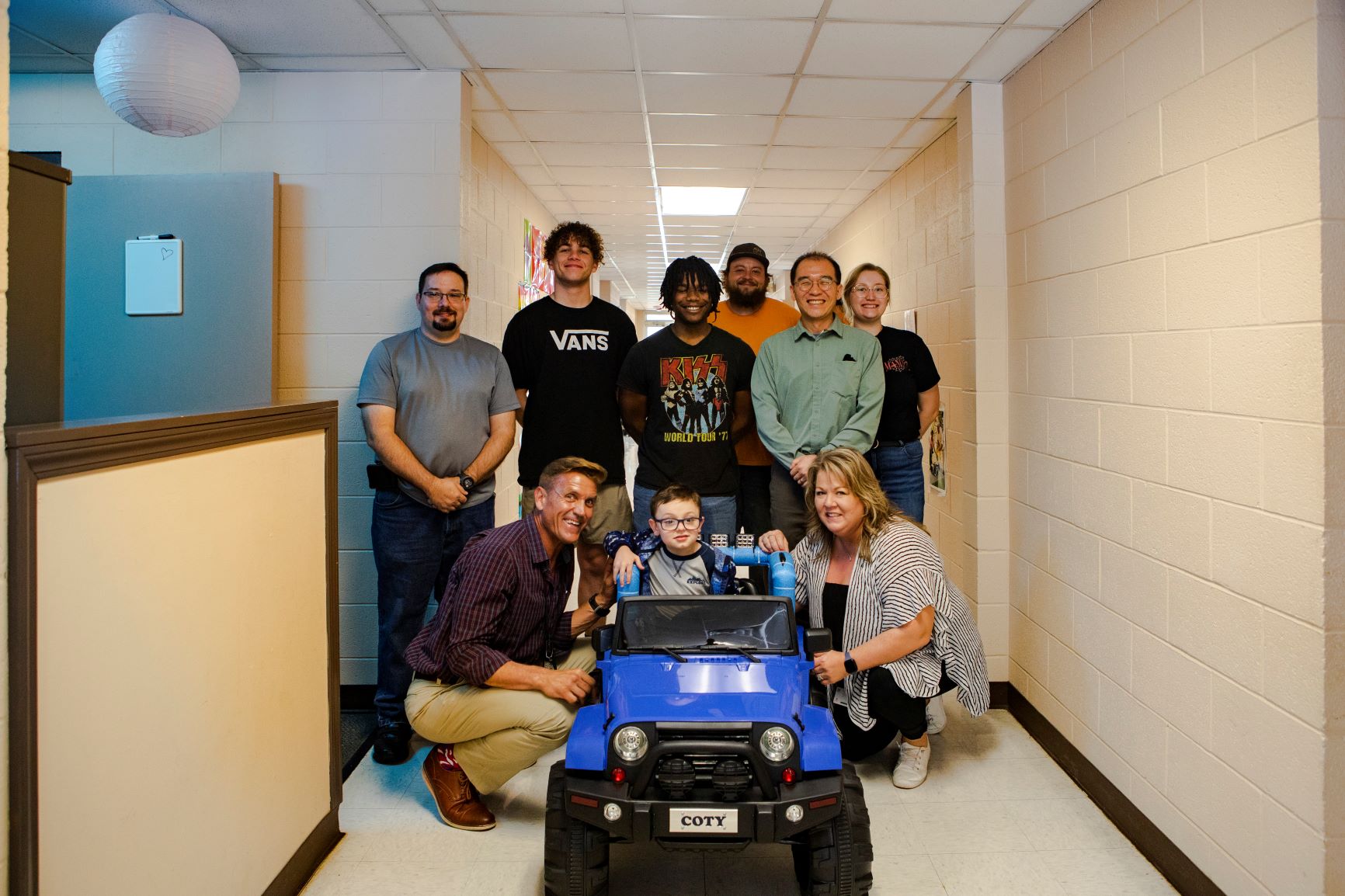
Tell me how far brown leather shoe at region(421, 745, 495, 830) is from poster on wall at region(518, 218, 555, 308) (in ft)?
10.8

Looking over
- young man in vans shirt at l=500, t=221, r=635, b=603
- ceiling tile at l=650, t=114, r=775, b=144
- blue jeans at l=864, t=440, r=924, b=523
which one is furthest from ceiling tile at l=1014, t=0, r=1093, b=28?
young man in vans shirt at l=500, t=221, r=635, b=603

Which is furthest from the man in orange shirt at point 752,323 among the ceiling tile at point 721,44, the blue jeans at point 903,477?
the ceiling tile at point 721,44

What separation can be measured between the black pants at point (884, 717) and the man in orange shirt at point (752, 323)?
801 millimetres

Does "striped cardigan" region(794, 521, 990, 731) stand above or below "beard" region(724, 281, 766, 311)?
below

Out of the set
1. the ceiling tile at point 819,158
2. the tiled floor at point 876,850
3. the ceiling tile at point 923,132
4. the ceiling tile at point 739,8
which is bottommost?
the tiled floor at point 876,850

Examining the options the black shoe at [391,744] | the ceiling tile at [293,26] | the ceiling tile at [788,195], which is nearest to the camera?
the ceiling tile at [293,26]

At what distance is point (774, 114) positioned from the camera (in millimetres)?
4020

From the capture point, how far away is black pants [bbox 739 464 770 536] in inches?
131

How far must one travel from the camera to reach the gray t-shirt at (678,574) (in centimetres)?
247

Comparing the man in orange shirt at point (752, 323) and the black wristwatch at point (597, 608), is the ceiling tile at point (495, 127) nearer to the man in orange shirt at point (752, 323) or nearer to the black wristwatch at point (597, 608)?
the man in orange shirt at point (752, 323)

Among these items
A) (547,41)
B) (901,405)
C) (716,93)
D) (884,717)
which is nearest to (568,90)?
(547,41)

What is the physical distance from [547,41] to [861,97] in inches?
55.5

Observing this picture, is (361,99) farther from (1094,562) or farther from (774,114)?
(1094,562)

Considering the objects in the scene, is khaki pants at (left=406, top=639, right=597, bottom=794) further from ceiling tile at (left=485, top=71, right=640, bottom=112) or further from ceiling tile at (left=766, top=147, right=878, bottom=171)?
ceiling tile at (left=766, top=147, right=878, bottom=171)
